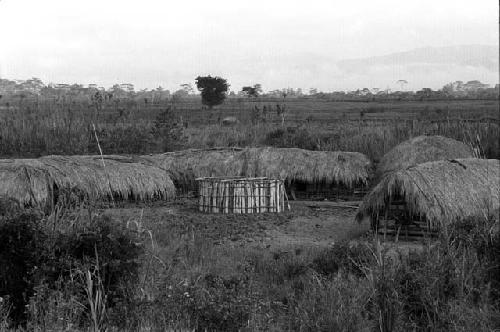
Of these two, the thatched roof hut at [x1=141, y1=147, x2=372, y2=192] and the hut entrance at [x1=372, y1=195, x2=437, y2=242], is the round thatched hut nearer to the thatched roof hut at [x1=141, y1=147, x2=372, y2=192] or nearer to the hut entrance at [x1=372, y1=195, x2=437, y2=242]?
the thatched roof hut at [x1=141, y1=147, x2=372, y2=192]

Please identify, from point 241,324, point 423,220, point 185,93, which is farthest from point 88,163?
point 185,93

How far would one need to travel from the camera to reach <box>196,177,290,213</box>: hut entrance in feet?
48.5

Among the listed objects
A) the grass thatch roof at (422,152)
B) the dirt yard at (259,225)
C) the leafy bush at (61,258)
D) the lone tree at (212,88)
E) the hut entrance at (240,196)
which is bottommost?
the dirt yard at (259,225)

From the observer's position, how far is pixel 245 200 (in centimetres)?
1480

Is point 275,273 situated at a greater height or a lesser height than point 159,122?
lesser

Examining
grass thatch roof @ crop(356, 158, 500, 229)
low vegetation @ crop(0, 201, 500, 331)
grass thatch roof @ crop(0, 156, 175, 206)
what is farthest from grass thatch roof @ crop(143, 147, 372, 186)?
low vegetation @ crop(0, 201, 500, 331)

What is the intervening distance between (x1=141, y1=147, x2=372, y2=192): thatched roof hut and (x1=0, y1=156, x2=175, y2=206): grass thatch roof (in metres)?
1.20

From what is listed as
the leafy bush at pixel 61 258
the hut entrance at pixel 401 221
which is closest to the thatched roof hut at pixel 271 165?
the hut entrance at pixel 401 221

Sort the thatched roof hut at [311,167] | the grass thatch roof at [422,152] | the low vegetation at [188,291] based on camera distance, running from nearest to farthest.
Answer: the low vegetation at [188,291] < the grass thatch roof at [422,152] < the thatched roof hut at [311,167]

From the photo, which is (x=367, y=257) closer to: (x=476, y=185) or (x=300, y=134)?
(x=476, y=185)

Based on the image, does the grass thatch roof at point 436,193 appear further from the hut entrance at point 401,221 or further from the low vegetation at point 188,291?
the low vegetation at point 188,291

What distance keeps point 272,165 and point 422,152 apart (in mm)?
3338

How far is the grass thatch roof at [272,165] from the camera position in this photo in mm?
17141

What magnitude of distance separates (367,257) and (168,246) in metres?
3.04
